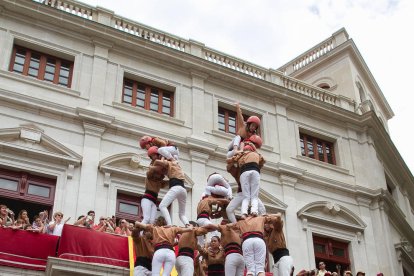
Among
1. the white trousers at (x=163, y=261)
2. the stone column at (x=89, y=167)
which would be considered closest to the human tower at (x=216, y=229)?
the white trousers at (x=163, y=261)

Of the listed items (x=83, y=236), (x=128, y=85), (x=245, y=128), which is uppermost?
(x=128, y=85)

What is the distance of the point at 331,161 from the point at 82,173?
37.6 feet

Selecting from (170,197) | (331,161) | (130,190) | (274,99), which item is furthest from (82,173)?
(331,161)

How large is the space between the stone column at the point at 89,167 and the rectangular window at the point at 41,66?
2.19 meters

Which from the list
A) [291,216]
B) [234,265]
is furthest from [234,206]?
[291,216]

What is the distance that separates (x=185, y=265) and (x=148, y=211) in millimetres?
2256

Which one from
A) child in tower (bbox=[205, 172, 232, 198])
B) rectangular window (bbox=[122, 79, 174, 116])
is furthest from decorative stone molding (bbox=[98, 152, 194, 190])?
child in tower (bbox=[205, 172, 232, 198])

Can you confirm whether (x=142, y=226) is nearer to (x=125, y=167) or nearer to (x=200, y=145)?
(x=125, y=167)

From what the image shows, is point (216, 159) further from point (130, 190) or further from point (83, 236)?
point (83, 236)

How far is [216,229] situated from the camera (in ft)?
41.9

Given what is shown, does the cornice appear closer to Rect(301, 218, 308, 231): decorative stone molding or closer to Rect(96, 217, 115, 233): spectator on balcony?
Rect(301, 218, 308, 231): decorative stone molding

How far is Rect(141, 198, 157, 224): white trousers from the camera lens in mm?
14133

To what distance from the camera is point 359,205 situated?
25.7 m

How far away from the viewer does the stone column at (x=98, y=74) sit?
72.9 ft
